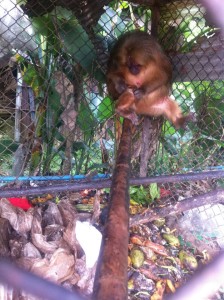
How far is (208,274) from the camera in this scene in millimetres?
513

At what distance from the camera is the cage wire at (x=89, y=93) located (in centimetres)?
183

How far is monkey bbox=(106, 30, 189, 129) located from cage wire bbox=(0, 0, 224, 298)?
0.33 feet

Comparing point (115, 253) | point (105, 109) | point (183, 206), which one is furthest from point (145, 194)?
point (115, 253)

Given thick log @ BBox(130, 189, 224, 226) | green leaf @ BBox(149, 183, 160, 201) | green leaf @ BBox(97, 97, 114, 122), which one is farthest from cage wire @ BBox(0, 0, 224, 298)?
thick log @ BBox(130, 189, 224, 226)

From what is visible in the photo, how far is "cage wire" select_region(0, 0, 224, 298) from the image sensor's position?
1827 mm

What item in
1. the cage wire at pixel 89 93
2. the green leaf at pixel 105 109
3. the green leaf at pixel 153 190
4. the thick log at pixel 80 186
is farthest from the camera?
the green leaf at pixel 153 190

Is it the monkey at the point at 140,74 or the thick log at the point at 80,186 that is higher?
the monkey at the point at 140,74

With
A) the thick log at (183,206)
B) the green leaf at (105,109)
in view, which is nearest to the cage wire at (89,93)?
the green leaf at (105,109)

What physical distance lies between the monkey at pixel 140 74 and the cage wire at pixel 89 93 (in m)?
0.10

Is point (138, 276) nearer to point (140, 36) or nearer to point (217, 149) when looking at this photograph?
point (217, 149)

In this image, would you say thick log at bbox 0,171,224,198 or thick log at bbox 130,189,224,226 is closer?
thick log at bbox 0,171,224,198

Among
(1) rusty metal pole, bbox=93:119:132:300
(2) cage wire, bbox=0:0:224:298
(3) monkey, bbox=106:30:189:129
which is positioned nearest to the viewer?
(1) rusty metal pole, bbox=93:119:132:300

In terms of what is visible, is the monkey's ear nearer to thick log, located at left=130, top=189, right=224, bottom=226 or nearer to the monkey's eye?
the monkey's eye

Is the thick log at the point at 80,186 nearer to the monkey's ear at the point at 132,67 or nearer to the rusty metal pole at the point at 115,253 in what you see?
the monkey's ear at the point at 132,67
